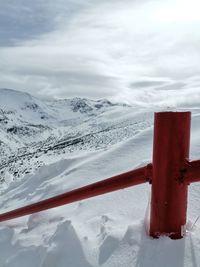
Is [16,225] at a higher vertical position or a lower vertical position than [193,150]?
lower

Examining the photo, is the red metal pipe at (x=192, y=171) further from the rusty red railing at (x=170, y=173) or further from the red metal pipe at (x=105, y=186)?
the red metal pipe at (x=105, y=186)

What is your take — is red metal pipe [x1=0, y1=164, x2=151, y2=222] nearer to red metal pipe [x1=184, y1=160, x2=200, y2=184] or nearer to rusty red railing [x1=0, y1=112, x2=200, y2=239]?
rusty red railing [x1=0, y1=112, x2=200, y2=239]

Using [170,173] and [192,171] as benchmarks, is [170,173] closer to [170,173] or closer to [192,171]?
[170,173]

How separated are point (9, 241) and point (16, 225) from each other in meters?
0.56

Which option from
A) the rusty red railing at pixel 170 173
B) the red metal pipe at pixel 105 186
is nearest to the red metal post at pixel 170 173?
the rusty red railing at pixel 170 173

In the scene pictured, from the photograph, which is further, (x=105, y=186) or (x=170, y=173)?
(x=105, y=186)

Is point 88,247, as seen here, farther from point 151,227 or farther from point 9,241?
point 9,241

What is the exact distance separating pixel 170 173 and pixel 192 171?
13cm

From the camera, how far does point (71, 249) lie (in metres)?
2.68


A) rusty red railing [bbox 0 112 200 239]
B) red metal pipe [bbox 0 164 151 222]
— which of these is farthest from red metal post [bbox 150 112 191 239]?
red metal pipe [bbox 0 164 151 222]

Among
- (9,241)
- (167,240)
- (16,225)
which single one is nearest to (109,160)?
(16,225)

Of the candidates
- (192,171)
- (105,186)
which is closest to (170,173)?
(192,171)

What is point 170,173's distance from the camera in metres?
2.27

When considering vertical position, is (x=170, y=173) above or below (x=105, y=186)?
above
